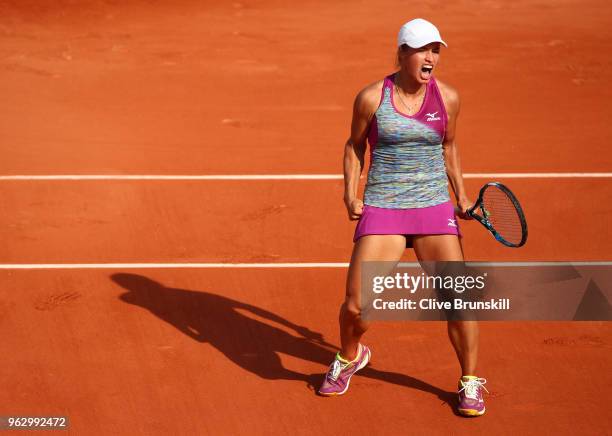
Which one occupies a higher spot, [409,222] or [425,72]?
[425,72]

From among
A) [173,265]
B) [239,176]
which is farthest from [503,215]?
[239,176]

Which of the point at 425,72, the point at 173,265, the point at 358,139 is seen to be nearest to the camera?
the point at 425,72

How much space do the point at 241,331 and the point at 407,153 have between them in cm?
228

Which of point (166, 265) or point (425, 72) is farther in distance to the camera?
point (166, 265)

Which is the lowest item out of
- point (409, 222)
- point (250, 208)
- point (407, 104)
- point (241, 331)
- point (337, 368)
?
point (241, 331)

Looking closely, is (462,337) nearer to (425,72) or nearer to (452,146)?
(452,146)

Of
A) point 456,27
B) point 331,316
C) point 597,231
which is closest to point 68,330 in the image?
point 331,316

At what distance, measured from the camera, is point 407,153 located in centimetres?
600

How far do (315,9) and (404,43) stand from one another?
11.2 meters

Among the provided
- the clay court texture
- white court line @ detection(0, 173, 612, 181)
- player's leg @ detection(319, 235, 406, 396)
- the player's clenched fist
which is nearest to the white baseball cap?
the player's clenched fist

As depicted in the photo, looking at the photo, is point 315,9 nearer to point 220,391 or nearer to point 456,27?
point 456,27

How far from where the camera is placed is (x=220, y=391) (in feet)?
22.0

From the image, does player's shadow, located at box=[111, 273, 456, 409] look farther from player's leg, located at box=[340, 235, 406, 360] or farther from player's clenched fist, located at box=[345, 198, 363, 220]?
player's clenched fist, located at box=[345, 198, 363, 220]

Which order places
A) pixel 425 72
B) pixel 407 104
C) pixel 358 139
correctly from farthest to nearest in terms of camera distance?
pixel 358 139, pixel 407 104, pixel 425 72
